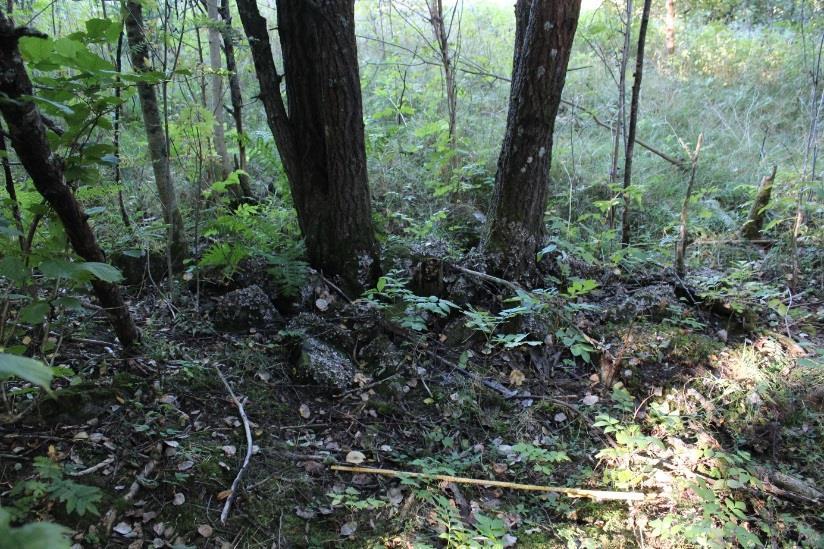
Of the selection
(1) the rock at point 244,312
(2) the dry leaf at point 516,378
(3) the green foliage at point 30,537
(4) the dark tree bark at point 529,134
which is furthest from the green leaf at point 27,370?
(4) the dark tree bark at point 529,134

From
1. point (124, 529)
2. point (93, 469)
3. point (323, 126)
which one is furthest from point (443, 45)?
point (124, 529)

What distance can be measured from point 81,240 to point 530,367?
2687mm

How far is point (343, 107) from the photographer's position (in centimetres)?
337

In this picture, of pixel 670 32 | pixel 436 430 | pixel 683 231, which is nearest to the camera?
pixel 436 430

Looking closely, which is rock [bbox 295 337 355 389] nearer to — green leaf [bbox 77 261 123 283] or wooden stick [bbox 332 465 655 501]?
wooden stick [bbox 332 465 655 501]

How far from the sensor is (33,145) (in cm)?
182

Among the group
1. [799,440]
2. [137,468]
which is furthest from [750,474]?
[137,468]

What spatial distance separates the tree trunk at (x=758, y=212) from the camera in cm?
494

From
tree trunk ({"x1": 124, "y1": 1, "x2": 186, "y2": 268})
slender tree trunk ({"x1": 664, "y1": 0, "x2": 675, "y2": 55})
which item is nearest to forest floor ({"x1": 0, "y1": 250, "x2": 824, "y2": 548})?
tree trunk ({"x1": 124, "y1": 1, "x2": 186, "y2": 268})

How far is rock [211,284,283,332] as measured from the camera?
10.8 feet

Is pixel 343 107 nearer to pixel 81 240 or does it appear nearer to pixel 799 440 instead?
pixel 81 240

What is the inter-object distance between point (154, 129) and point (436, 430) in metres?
2.66

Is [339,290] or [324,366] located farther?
[339,290]

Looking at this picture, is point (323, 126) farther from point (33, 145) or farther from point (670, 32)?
Result: point (670, 32)
